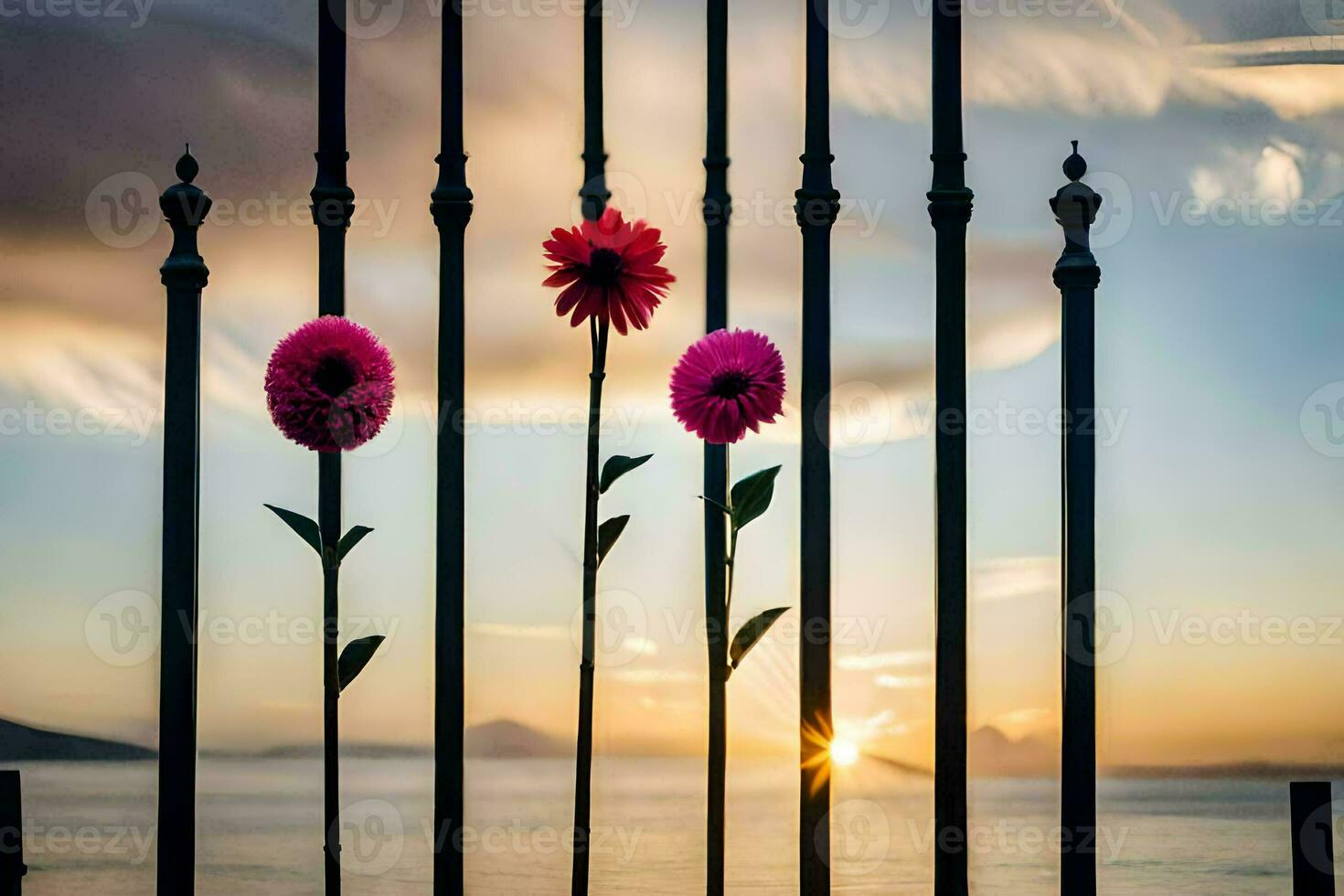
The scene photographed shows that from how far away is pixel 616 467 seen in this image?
2818 mm

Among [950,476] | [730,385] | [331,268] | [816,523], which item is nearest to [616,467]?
[730,385]

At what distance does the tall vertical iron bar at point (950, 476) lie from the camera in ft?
10.2

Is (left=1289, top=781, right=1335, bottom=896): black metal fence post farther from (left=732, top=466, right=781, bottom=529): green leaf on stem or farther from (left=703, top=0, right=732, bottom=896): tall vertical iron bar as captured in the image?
(left=732, top=466, right=781, bottom=529): green leaf on stem

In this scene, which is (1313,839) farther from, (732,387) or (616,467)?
(616,467)

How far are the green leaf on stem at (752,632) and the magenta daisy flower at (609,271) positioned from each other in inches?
26.4

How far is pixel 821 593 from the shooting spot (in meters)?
3.12

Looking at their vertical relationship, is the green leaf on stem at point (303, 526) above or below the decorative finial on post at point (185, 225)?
below

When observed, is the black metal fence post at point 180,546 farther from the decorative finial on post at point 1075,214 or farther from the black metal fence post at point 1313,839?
the black metal fence post at point 1313,839

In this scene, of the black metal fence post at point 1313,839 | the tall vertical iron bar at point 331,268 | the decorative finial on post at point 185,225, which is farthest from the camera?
the black metal fence post at point 1313,839

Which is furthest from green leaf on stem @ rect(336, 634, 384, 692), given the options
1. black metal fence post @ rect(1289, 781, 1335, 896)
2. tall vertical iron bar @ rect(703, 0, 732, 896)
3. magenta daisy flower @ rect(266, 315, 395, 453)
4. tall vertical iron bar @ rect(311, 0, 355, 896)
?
black metal fence post @ rect(1289, 781, 1335, 896)

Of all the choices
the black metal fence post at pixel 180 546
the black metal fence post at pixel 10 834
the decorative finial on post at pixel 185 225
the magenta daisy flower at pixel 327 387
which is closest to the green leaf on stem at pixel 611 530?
the magenta daisy flower at pixel 327 387

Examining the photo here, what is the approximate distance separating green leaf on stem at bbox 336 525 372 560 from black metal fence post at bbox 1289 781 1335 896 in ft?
8.32

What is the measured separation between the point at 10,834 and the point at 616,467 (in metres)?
1.84

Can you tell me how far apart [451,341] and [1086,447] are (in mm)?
1534
